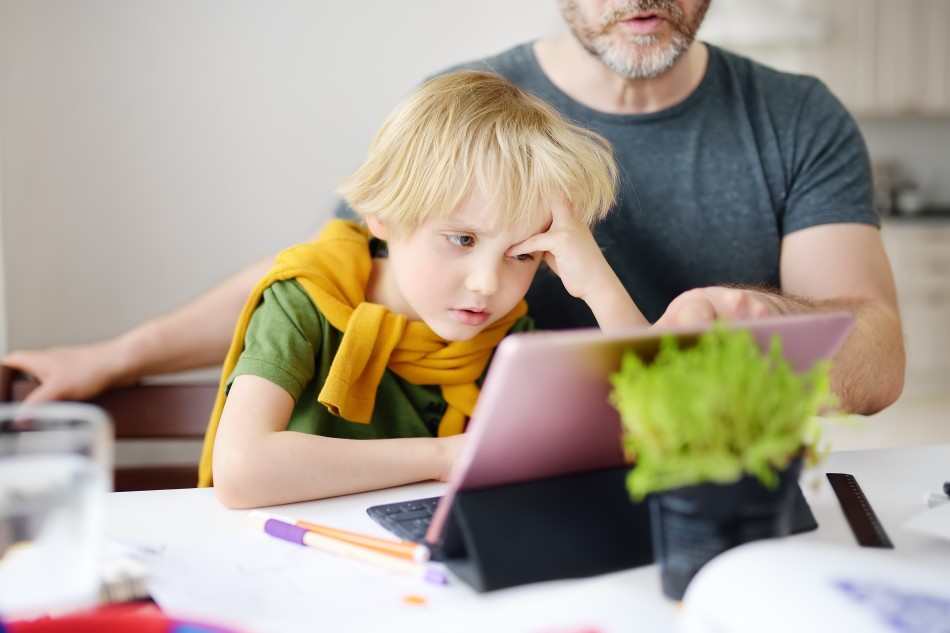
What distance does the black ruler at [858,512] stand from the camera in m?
0.78

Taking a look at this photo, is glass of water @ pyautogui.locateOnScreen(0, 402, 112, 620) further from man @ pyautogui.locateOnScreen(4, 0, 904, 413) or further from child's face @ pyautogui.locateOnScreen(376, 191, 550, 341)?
man @ pyautogui.locateOnScreen(4, 0, 904, 413)

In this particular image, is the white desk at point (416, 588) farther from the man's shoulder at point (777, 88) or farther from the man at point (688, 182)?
the man's shoulder at point (777, 88)

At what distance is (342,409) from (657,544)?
555 millimetres

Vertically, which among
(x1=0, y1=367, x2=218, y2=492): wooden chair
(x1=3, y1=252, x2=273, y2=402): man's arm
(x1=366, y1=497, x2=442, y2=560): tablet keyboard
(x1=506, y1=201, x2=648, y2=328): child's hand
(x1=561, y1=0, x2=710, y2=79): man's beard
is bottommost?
(x1=0, y1=367, x2=218, y2=492): wooden chair

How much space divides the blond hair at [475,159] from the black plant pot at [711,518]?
1.63 ft

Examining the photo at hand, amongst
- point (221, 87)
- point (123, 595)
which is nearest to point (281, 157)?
point (221, 87)

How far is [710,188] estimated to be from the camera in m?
1.61

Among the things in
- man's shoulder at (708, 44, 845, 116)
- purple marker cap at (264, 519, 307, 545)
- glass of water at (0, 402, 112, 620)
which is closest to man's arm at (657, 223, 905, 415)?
man's shoulder at (708, 44, 845, 116)

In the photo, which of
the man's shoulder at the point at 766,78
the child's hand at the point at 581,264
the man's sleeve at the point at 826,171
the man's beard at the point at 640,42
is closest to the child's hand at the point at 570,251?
the child's hand at the point at 581,264

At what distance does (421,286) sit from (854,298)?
0.75 m

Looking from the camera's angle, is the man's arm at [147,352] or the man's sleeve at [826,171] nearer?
the man's arm at [147,352]

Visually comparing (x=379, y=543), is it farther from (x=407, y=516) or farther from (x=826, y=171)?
(x=826, y=171)

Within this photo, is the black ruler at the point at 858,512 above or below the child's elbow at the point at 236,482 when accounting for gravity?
below

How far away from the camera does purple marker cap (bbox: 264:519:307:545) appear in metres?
0.80
